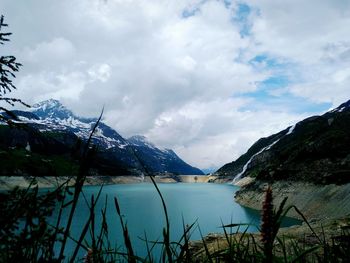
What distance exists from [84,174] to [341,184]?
245 ft

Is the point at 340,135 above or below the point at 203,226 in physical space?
above

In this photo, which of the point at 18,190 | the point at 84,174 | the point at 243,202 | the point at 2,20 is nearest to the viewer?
the point at 84,174

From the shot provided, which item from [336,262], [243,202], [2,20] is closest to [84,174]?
[336,262]

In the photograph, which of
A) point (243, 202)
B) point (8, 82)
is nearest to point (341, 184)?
point (243, 202)

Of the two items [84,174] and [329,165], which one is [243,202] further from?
[84,174]

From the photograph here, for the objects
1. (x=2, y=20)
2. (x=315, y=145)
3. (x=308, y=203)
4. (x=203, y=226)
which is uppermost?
(x=315, y=145)

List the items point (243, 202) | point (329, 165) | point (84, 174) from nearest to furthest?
point (84, 174)
point (329, 165)
point (243, 202)

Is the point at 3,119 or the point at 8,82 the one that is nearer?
the point at 3,119

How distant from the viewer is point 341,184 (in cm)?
6938

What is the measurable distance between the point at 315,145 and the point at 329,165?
12.2 m

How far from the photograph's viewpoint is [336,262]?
2.17m

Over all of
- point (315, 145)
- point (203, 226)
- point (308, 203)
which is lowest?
point (203, 226)

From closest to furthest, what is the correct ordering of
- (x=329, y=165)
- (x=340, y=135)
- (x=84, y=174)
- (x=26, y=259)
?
1. (x=84, y=174)
2. (x=26, y=259)
3. (x=329, y=165)
4. (x=340, y=135)

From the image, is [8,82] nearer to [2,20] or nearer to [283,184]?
[2,20]
